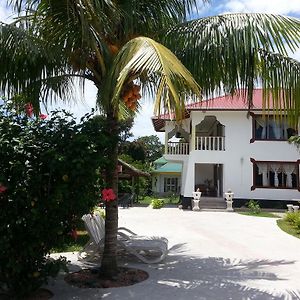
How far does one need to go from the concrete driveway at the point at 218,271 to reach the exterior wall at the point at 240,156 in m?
12.2

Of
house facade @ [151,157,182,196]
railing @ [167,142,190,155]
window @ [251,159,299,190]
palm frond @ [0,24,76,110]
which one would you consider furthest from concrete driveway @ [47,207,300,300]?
house facade @ [151,157,182,196]

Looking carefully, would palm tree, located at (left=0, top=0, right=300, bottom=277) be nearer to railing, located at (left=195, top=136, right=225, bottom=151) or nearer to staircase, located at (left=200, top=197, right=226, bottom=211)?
staircase, located at (left=200, top=197, right=226, bottom=211)

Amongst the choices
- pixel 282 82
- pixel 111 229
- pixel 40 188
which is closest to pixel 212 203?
Answer: pixel 111 229

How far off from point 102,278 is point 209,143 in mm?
19713

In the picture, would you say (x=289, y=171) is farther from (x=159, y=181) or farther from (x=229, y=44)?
(x=229, y=44)

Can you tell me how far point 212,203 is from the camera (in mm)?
25516

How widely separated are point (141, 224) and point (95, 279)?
9798mm

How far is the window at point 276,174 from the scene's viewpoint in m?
26.1

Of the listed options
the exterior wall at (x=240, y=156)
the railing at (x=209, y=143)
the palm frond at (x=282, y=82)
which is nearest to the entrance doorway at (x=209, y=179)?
the exterior wall at (x=240, y=156)

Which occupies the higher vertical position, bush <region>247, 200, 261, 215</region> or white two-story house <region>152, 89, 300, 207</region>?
white two-story house <region>152, 89, 300, 207</region>

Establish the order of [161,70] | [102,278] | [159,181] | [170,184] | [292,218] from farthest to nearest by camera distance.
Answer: [170,184] → [159,181] → [292,218] → [102,278] → [161,70]

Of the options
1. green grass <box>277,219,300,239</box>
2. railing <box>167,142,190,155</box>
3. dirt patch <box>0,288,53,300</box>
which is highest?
railing <box>167,142,190,155</box>

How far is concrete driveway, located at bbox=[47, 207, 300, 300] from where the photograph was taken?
6.22m

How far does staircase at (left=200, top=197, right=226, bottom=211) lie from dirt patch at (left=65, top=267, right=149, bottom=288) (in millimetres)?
A: 17738
